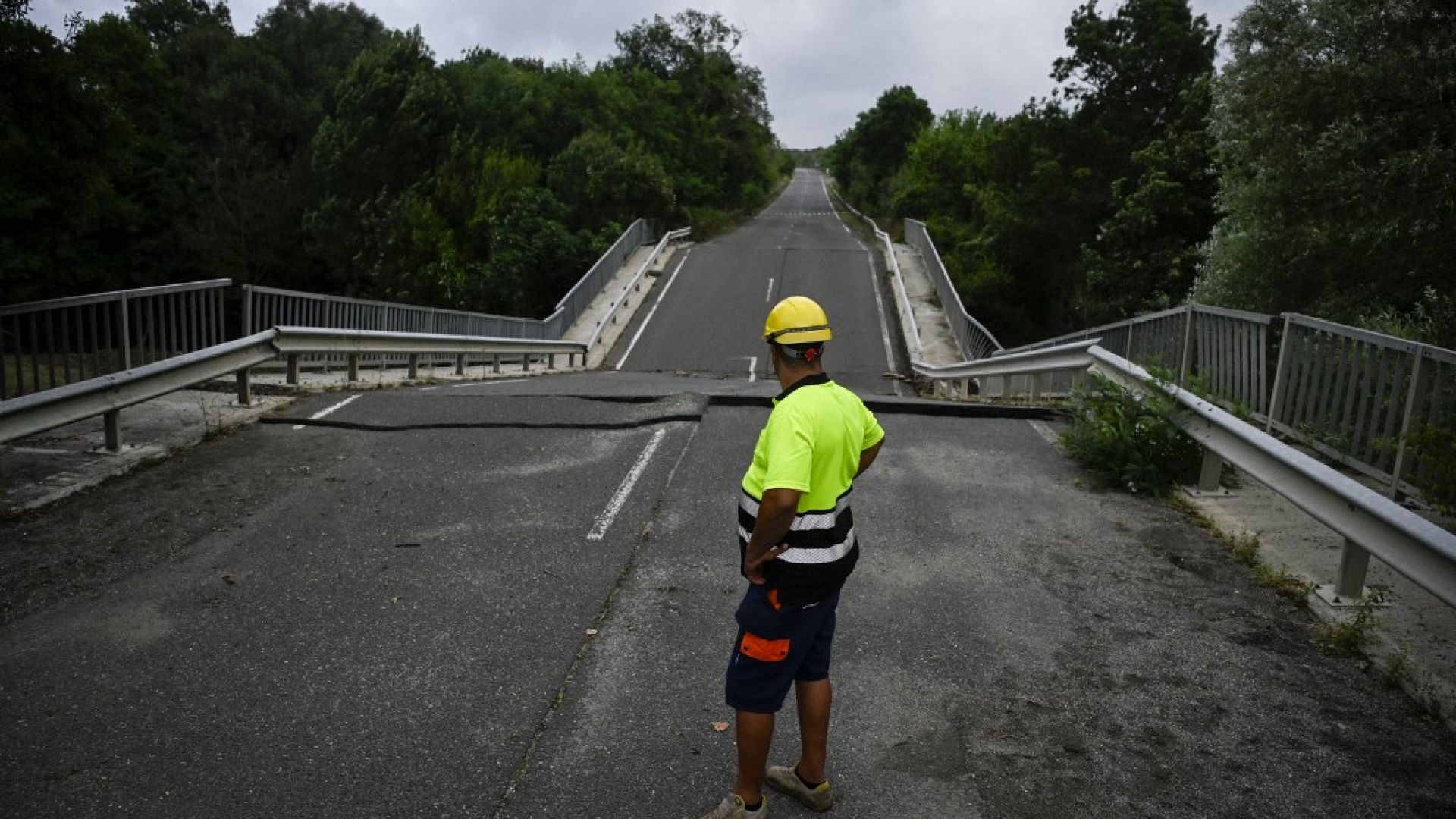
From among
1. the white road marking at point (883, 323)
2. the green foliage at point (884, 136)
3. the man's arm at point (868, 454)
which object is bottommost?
the white road marking at point (883, 323)

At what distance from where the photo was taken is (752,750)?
3.39 m

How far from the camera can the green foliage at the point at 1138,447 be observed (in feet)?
23.7

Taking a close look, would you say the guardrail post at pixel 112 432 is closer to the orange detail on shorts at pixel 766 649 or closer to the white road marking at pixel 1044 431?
the orange detail on shorts at pixel 766 649

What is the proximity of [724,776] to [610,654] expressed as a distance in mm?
1090

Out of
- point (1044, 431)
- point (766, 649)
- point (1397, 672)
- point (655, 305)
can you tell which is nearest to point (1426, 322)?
point (1044, 431)

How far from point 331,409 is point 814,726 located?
7.29 m

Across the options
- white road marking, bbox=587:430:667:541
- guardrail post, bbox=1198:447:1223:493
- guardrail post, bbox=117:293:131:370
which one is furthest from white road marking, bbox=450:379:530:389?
guardrail post, bbox=1198:447:1223:493

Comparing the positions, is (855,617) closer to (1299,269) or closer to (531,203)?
(1299,269)

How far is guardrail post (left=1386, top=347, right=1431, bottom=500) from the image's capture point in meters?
6.21

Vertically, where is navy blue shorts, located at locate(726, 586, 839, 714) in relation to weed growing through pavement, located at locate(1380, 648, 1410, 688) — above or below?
above

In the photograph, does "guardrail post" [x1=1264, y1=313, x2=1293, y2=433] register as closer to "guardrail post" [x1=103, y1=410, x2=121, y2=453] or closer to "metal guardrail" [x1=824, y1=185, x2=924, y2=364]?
"guardrail post" [x1=103, y1=410, x2=121, y2=453]

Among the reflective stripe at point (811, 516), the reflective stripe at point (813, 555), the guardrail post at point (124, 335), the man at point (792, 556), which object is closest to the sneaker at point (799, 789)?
the man at point (792, 556)

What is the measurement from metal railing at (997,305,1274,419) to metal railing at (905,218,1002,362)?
7740 millimetres

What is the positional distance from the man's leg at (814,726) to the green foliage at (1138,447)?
14.6 ft
